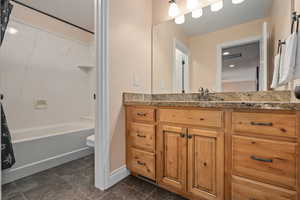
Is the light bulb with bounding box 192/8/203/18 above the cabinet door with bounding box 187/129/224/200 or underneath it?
above

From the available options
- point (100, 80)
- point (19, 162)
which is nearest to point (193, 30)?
point (100, 80)

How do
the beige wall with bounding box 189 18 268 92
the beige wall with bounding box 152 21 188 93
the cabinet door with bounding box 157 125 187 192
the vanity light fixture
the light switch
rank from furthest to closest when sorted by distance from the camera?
1. the vanity light fixture
2. the beige wall with bounding box 152 21 188 93
3. the light switch
4. the beige wall with bounding box 189 18 268 92
5. the cabinet door with bounding box 157 125 187 192

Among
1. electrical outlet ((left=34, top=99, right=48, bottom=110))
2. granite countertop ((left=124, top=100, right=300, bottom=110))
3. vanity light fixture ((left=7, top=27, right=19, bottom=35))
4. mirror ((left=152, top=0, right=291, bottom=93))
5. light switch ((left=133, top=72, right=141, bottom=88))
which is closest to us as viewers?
granite countertop ((left=124, top=100, right=300, bottom=110))

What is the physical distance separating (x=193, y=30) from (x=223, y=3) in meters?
0.39

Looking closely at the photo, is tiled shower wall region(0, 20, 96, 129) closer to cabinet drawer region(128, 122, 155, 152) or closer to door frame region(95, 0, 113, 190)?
door frame region(95, 0, 113, 190)

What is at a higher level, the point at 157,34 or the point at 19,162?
the point at 157,34

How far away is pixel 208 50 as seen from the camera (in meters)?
1.65

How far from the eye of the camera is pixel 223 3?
1.51 metres

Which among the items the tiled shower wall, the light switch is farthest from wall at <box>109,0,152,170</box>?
the tiled shower wall

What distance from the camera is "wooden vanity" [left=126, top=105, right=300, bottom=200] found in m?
0.81

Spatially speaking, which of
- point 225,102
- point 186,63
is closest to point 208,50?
point 186,63

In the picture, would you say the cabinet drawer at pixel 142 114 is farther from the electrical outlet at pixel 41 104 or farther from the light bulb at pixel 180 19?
the electrical outlet at pixel 41 104

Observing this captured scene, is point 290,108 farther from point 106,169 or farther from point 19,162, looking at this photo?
point 19,162

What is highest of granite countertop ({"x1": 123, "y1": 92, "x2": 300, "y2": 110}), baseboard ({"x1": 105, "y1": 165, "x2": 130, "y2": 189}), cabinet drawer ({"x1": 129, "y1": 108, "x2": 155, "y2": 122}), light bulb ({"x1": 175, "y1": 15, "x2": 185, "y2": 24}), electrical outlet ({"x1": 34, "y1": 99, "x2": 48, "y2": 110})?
light bulb ({"x1": 175, "y1": 15, "x2": 185, "y2": 24})
